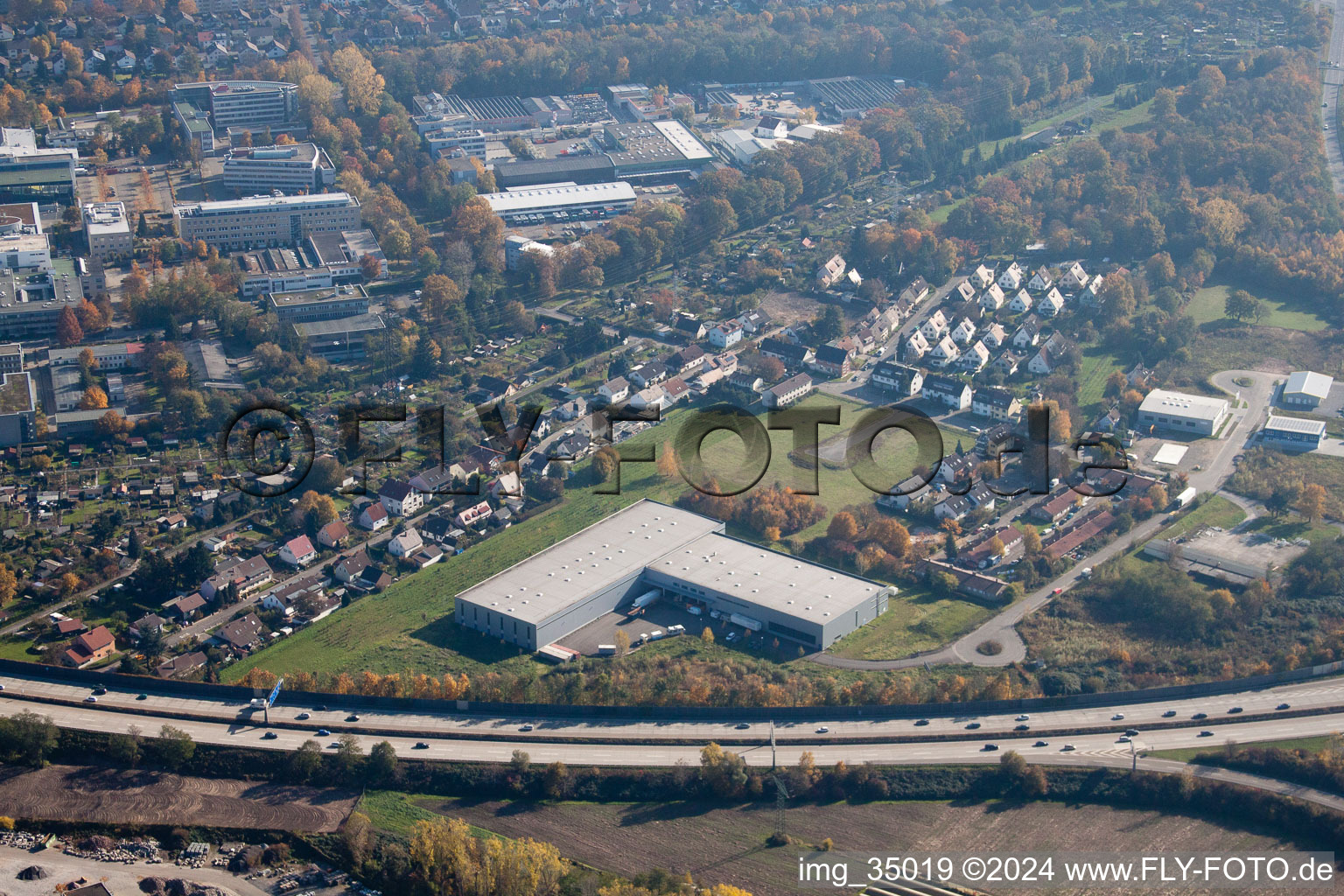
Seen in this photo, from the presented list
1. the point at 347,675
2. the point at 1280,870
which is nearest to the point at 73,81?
the point at 347,675

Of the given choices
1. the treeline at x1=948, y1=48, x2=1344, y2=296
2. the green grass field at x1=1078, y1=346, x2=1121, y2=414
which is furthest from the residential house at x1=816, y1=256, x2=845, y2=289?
the green grass field at x1=1078, y1=346, x2=1121, y2=414

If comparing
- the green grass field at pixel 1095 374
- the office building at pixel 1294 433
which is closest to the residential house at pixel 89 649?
the green grass field at pixel 1095 374

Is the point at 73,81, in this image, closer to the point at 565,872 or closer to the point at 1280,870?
the point at 565,872

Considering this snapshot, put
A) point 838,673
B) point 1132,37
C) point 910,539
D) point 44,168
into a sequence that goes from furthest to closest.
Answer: point 1132,37 → point 44,168 → point 910,539 → point 838,673

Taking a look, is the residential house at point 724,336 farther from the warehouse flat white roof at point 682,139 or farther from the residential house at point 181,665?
the residential house at point 181,665

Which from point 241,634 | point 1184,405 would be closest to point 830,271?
point 1184,405

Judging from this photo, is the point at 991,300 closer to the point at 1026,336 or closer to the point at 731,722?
the point at 1026,336
